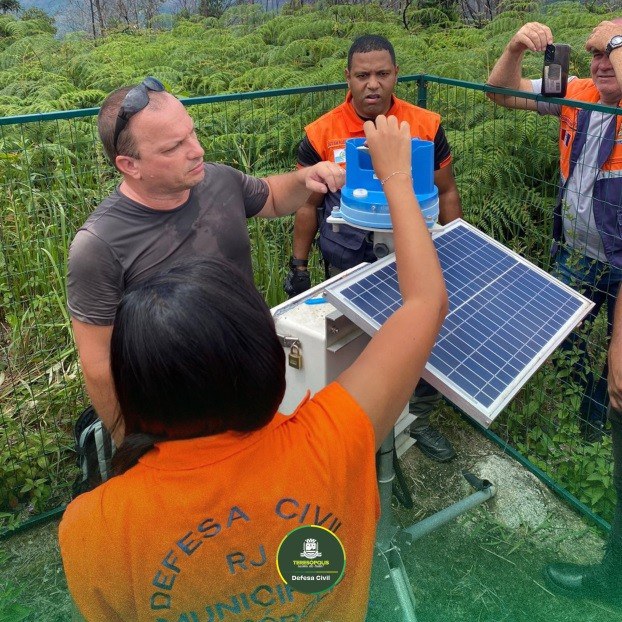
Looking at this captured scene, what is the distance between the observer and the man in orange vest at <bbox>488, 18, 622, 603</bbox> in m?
2.99

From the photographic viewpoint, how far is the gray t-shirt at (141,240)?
2088 mm

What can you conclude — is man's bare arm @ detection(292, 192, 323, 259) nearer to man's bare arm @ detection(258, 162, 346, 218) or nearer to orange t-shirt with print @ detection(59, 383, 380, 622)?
man's bare arm @ detection(258, 162, 346, 218)

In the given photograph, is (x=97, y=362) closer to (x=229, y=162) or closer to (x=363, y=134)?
(x=363, y=134)

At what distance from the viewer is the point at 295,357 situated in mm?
2305

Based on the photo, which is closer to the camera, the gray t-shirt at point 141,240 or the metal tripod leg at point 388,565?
the gray t-shirt at point 141,240

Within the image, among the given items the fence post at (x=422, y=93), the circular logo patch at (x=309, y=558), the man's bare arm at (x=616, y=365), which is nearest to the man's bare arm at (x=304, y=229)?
the fence post at (x=422, y=93)

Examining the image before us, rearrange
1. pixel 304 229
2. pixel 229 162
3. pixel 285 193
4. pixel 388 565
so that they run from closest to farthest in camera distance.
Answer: pixel 388 565, pixel 285 193, pixel 304 229, pixel 229 162

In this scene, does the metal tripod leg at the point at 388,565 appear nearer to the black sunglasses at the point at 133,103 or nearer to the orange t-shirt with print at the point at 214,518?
the orange t-shirt with print at the point at 214,518

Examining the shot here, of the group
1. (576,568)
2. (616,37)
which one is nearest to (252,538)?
(576,568)

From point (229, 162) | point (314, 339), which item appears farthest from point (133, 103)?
point (229, 162)

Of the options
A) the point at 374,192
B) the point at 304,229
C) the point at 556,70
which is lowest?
the point at 304,229

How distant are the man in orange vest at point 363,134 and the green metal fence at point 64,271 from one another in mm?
194

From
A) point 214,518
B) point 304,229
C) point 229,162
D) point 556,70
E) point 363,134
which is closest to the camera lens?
point 214,518

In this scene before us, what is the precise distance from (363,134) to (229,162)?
1.54 m
